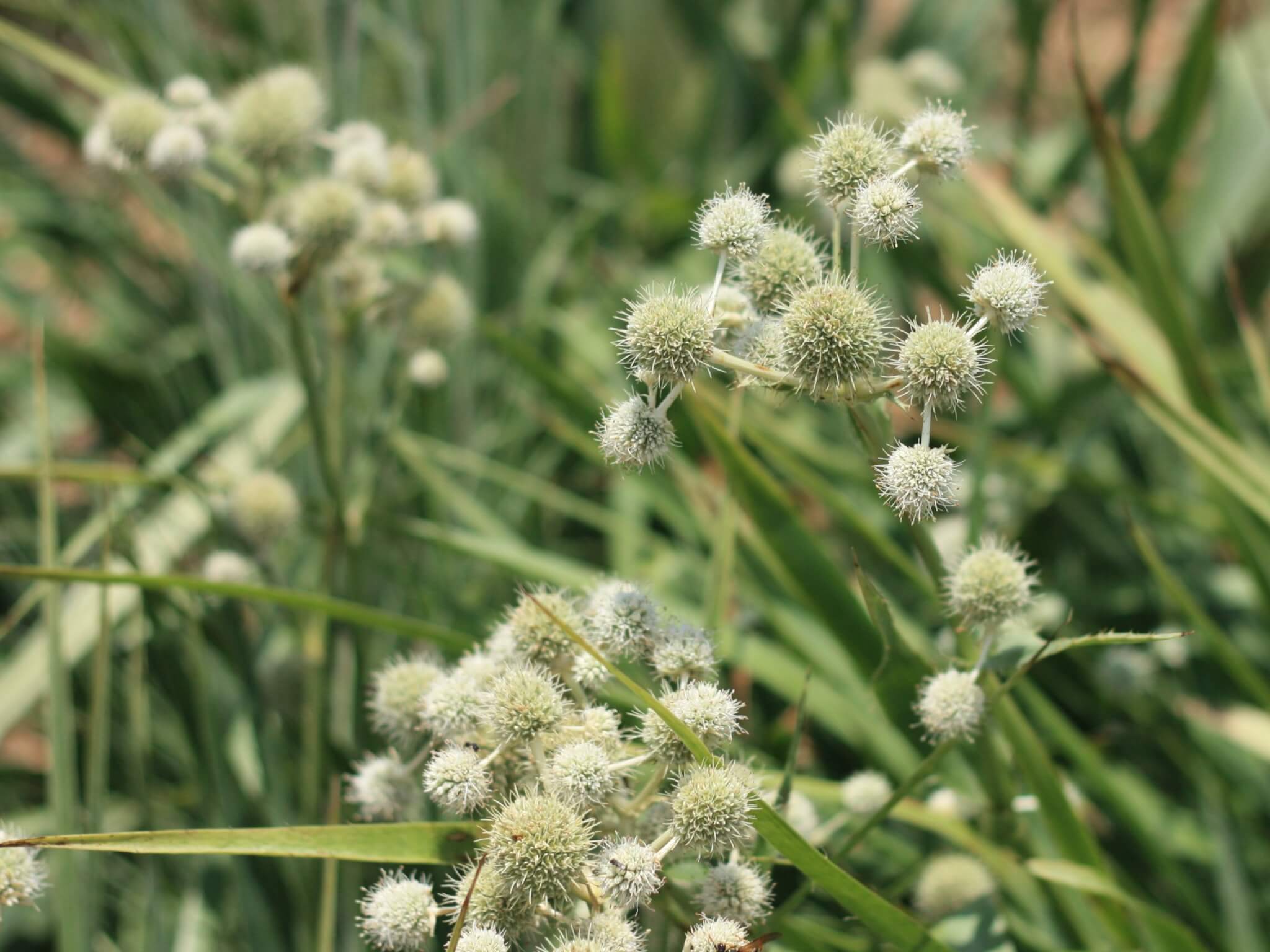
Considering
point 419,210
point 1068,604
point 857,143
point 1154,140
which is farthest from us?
point 1154,140

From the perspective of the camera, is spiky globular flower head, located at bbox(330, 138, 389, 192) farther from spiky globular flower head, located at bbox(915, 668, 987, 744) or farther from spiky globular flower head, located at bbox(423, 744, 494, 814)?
spiky globular flower head, located at bbox(915, 668, 987, 744)

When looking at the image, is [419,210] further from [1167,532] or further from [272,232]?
[1167,532]

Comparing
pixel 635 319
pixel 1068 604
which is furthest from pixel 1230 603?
pixel 635 319

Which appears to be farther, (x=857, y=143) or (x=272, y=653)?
(x=272, y=653)

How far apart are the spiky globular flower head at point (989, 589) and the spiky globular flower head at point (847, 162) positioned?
0.43 metres

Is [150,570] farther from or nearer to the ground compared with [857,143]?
farther from the ground

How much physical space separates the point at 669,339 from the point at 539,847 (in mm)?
477

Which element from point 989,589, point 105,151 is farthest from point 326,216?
point 989,589

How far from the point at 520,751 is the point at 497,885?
17 centimetres

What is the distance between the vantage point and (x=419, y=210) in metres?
2.07

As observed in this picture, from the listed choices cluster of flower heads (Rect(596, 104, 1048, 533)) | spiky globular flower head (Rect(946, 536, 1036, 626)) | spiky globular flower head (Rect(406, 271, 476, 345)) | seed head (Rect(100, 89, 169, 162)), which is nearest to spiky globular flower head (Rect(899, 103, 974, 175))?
cluster of flower heads (Rect(596, 104, 1048, 533))

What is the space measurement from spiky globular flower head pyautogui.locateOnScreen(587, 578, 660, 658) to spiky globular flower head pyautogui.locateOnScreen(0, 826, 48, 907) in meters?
0.58

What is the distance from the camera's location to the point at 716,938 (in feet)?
3.06

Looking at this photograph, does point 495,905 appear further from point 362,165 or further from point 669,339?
point 362,165
